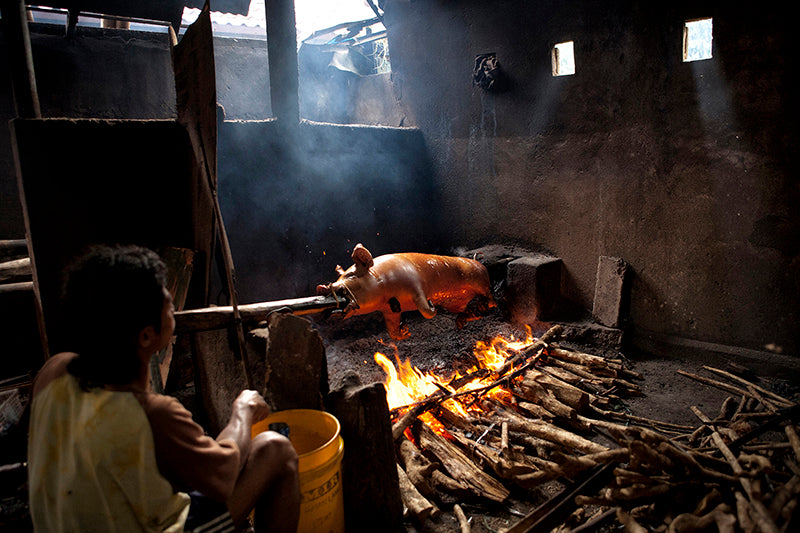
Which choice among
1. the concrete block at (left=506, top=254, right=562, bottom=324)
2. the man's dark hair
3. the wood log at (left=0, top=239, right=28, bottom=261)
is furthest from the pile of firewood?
the wood log at (left=0, top=239, right=28, bottom=261)

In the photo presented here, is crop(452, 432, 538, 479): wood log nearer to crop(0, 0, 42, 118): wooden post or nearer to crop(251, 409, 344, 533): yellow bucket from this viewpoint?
crop(251, 409, 344, 533): yellow bucket

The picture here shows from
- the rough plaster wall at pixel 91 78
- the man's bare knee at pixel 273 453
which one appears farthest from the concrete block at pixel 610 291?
the rough plaster wall at pixel 91 78

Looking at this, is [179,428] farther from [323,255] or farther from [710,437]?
[323,255]

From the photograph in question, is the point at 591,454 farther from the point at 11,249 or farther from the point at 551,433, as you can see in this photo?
the point at 11,249

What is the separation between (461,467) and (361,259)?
1946 mm

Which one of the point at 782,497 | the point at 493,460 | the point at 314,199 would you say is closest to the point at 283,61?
the point at 314,199

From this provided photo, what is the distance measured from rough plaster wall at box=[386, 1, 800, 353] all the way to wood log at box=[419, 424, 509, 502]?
3.10 metres

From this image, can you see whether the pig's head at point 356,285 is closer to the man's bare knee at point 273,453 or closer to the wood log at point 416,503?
the wood log at point 416,503

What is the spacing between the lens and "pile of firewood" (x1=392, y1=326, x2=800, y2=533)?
8.23ft

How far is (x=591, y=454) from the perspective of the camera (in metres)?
2.89

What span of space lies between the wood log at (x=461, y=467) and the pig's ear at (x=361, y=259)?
1.50 meters

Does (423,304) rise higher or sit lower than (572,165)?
lower

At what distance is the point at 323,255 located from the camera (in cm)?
625

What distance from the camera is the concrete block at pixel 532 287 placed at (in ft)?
18.3
